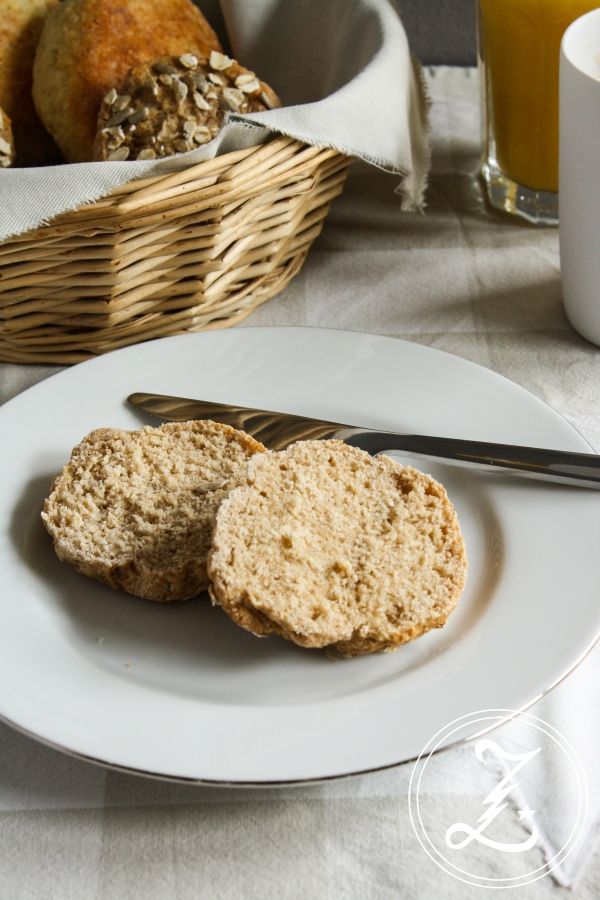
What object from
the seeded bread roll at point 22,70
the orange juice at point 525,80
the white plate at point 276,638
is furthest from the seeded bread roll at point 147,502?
the orange juice at point 525,80

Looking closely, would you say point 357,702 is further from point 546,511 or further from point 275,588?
point 546,511

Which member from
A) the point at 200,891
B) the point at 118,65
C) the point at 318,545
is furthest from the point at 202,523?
the point at 118,65

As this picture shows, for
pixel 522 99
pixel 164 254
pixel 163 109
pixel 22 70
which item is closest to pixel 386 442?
pixel 164 254

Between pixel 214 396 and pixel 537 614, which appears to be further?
pixel 214 396

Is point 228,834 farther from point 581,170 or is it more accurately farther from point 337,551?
point 581,170

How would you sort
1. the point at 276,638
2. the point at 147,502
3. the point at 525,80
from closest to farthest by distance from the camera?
the point at 276,638
the point at 147,502
the point at 525,80

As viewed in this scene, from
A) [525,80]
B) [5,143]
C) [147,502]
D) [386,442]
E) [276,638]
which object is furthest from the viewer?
[525,80]
